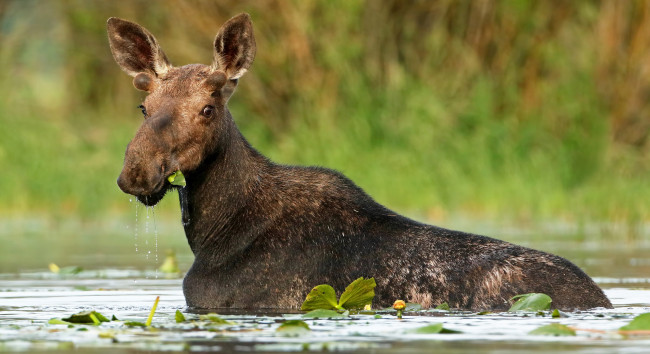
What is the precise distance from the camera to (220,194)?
9.51 meters

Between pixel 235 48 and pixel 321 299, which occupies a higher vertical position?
pixel 235 48

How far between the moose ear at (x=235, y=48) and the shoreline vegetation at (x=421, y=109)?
10.1m

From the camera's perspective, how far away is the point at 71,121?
1019 inches

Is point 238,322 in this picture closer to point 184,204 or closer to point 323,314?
point 323,314

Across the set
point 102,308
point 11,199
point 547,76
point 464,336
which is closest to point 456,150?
point 547,76

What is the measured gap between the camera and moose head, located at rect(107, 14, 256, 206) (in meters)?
8.63

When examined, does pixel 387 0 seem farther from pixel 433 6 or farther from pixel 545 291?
pixel 545 291

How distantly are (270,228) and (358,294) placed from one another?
96 cm

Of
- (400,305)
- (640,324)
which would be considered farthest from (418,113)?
(640,324)

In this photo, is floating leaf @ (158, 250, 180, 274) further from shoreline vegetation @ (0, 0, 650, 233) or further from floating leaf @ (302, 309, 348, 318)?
shoreline vegetation @ (0, 0, 650, 233)

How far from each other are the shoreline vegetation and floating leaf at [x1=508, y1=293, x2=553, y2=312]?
1067 centimetres

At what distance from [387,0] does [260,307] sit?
14.8 metres

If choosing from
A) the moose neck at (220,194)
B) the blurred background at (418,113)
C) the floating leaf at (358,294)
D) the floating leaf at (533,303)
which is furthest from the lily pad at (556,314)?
the blurred background at (418,113)

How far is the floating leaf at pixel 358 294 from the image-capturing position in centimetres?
863
